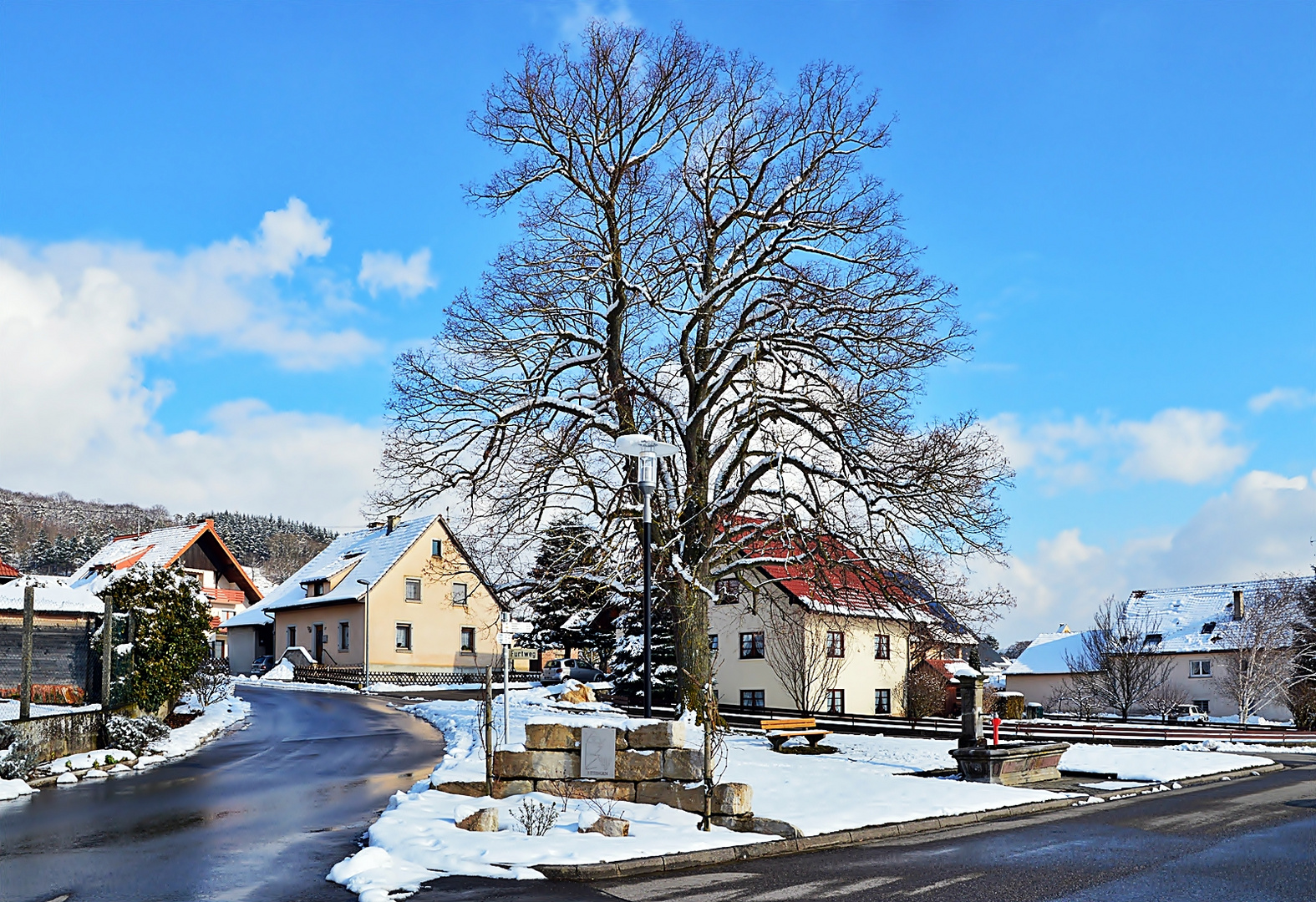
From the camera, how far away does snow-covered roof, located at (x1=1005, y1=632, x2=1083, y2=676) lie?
221 feet

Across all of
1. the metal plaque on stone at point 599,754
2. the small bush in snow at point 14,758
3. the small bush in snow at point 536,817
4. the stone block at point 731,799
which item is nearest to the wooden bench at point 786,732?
the metal plaque on stone at point 599,754

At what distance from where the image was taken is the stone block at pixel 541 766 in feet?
43.1

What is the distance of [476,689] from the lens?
4512 centimetres

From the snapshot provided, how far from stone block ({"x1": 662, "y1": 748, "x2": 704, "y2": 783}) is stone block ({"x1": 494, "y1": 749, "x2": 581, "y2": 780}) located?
43.8 inches

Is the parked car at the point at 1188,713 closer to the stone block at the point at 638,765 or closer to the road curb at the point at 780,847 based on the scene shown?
the road curb at the point at 780,847

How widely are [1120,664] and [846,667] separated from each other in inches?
580

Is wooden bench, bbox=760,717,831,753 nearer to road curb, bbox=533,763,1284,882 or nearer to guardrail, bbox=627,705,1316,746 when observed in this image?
guardrail, bbox=627,705,1316,746

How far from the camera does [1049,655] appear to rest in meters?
70.2

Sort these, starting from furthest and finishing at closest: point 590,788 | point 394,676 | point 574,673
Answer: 1. point 394,676
2. point 574,673
3. point 590,788

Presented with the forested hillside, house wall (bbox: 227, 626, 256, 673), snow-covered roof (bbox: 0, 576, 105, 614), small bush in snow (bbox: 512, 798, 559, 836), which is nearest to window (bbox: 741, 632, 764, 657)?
snow-covered roof (bbox: 0, 576, 105, 614)

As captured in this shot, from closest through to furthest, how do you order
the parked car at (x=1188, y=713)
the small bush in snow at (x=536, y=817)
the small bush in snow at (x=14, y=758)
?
the small bush in snow at (x=536, y=817) < the small bush in snow at (x=14, y=758) < the parked car at (x=1188, y=713)

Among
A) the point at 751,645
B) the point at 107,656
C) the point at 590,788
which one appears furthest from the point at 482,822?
the point at 751,645

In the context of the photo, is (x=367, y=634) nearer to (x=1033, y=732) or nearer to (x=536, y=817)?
(x=1033, y=732)

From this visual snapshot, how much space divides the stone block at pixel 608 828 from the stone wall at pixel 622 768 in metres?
1.48
